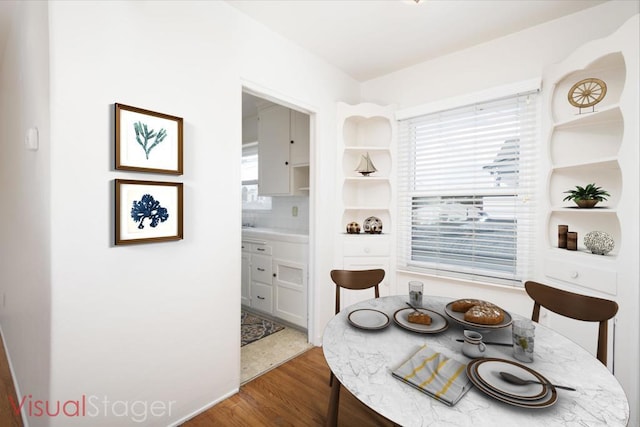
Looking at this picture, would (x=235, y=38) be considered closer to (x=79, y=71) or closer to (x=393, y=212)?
(x=79, y=71)

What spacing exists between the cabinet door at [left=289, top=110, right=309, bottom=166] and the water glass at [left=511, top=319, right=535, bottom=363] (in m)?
2.63

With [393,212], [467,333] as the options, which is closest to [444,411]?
[467,333]

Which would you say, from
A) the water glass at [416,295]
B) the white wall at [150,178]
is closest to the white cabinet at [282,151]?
the white wall at [150,178]

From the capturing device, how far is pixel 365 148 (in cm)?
296

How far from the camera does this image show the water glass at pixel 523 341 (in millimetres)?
1133

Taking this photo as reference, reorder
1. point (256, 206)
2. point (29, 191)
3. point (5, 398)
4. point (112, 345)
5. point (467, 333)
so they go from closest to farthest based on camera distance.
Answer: point (467, 333), point (112, 345), point (29, 191), point (5, 398), point (256, 206)

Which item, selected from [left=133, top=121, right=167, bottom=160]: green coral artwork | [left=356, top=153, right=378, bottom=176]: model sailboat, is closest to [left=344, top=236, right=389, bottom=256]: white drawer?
[left=356, top=153, right=378, bottom=176]: model sailboat

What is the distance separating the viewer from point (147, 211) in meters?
1.65

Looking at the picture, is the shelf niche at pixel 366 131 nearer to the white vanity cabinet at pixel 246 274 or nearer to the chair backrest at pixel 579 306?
the white vanity cabinet at pixel 246 274

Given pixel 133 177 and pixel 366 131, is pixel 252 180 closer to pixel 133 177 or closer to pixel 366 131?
pixel 366 131

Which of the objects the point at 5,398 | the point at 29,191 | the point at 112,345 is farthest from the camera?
the point at 5,398

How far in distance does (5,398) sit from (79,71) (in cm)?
228

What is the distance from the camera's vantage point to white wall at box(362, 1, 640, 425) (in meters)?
1.86

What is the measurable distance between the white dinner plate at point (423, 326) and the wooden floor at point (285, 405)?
67 centimetres
